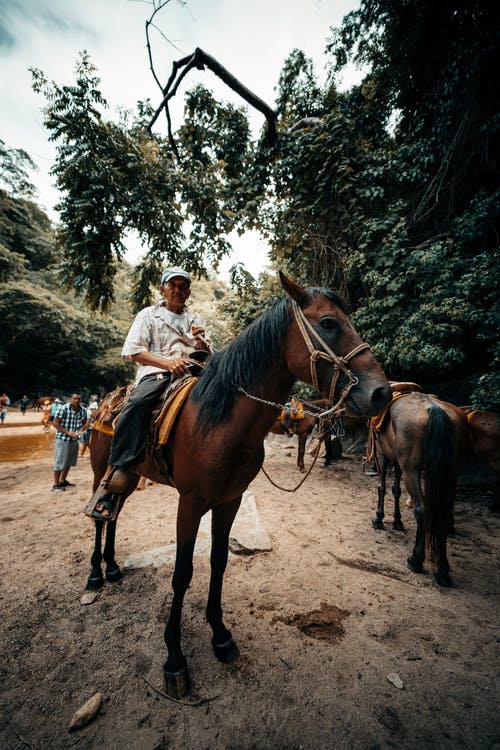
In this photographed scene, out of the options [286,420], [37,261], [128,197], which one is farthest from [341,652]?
[37,261]

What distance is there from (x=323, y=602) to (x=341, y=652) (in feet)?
1.78

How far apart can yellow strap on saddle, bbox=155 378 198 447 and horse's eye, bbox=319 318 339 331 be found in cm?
121

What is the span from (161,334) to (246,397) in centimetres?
129

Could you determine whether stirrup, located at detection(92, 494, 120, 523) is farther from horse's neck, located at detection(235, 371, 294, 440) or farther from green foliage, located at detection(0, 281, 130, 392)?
green foliage, located at detection(0, 281, 130, 392)

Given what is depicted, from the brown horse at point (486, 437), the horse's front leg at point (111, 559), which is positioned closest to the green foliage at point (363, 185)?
the brown horse at point (486, 437)

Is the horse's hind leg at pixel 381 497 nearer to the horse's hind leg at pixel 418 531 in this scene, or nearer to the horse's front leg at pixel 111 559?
the horse's hind leg at pixel 418 531

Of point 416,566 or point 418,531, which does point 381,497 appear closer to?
point 418,531

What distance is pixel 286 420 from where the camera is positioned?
674cm

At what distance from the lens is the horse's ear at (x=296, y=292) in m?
1.72

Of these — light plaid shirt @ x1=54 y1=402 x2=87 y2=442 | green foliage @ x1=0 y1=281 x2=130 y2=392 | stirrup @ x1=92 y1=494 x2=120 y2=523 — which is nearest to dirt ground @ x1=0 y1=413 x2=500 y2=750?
stirrup @ x1=92 y1=494 x2=120 y2=523

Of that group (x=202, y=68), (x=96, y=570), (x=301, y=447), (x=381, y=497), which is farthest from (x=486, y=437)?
(x=202, y=68)

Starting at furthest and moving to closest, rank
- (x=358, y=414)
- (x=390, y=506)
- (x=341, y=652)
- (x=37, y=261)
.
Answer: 1. (x=37, y=261)
2. (x=390, y=506)
3. (x=341, y=652)
4. (x=358, y=414)

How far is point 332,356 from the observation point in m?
1.61

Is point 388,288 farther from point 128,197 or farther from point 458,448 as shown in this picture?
point 128,197
